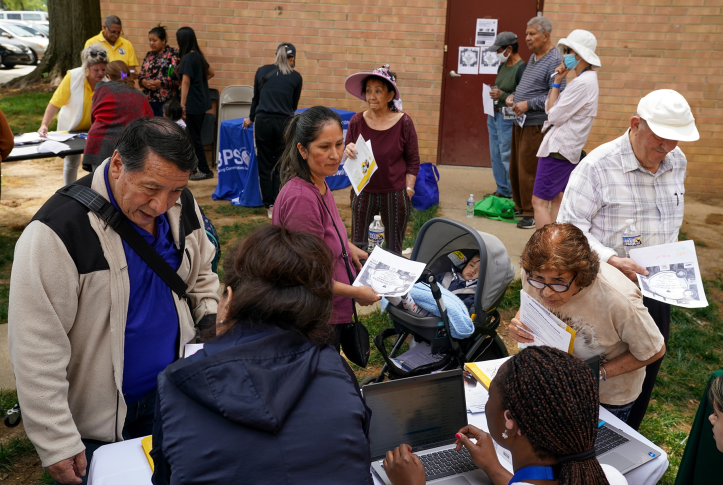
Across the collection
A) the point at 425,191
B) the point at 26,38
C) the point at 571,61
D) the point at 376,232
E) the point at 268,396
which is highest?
the point at 26,38

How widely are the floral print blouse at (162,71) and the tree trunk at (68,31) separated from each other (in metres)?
4.97

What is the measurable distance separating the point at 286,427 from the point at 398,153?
3.77m

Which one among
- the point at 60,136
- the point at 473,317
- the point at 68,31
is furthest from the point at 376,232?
the point at 68,31

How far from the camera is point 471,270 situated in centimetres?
391

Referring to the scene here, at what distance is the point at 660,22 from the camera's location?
8391 millimetres

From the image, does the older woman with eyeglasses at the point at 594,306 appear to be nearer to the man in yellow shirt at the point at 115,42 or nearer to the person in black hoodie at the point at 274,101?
the person in black hoodie at the point at 274,101

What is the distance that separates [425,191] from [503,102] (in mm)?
1523

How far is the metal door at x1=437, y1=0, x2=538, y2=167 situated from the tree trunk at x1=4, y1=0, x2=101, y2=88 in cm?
814

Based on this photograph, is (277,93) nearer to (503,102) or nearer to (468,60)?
(503,102)

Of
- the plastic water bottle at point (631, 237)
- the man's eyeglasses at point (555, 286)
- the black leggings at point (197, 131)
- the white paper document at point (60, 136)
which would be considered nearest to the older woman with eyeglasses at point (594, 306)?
the man's eyeglasses at point (555, 286)

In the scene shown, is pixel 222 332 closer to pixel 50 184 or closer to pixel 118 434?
pixel 118 434

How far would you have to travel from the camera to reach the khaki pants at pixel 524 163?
7.22 metres

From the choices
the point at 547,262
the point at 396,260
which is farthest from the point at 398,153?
the point at 547,262

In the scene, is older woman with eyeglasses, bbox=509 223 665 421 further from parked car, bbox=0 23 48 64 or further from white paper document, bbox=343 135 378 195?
parked car, bbox=0 23 48 64
